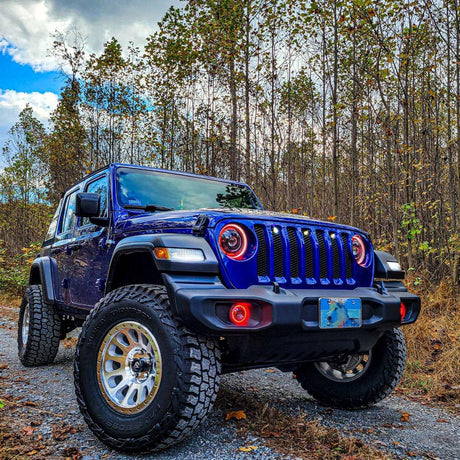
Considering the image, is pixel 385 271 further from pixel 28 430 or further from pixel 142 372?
pixel 28 430

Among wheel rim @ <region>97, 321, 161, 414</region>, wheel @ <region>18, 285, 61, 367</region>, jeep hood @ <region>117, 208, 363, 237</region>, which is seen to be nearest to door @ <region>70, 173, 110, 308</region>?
jeep hood @ <region>117, 208, 363, 237</region>

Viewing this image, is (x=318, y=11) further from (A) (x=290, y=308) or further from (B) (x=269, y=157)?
(A) (x=290, y=308)

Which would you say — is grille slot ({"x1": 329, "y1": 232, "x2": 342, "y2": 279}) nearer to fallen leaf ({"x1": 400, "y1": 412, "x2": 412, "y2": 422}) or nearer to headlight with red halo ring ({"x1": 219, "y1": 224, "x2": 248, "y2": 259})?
headlight with red halo ring ({"x1": 219, "y1": 224, "x2": 248, "y2": 259})

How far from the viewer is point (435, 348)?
17.1 ft

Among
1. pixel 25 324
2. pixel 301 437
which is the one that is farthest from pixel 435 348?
pixel 25 324

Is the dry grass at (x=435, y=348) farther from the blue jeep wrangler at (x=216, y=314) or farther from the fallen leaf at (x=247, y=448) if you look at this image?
the fallen leaf at (x=247, y=448)

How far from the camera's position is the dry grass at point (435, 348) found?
13.5 ft

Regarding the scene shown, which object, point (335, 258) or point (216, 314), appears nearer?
point (216, 314)

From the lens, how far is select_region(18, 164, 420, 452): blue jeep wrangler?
2.24 meters

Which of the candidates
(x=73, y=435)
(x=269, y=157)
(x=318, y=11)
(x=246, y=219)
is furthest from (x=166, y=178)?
(x=269, y=157)

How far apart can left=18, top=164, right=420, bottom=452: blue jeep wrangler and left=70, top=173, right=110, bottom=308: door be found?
5 cm

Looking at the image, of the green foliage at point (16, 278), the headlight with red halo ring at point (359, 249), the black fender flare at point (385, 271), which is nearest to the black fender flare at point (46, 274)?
the headlight with red halo ring at point (359, 249)

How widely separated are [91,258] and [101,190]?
67 centimetres

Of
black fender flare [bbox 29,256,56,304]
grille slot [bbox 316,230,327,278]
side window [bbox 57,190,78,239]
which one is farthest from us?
side window [bbox 57,190,78,239]
